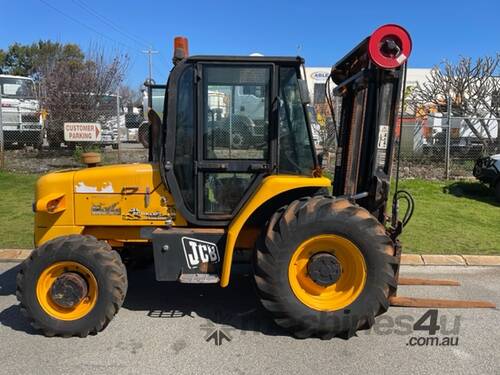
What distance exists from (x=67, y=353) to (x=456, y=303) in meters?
3.60

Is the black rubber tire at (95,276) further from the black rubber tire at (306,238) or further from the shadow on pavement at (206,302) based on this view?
the black rubber tire at (306,238)

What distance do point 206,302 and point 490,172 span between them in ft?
26.0

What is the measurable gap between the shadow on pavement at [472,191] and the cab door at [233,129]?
7.60 m

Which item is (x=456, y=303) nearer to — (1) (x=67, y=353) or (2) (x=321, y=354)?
(2) (x=321, y=354)

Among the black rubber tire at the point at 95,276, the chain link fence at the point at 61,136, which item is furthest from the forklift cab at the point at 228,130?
the chain link fence at the point at 61,136

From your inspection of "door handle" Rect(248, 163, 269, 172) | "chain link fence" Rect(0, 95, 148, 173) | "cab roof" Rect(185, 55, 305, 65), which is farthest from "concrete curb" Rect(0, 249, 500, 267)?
"chain link fence" Rect(0, 95, 148, 173)

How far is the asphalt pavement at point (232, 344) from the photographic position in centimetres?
347

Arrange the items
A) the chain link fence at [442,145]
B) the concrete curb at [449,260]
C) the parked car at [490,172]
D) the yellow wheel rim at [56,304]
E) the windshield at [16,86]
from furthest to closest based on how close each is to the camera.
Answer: the windshield at [16,86] < the chain link fence at [442,145] < the parked car at [490,172] < the concrete curb at [449,260] < the yellow wheel rim at [56,304]

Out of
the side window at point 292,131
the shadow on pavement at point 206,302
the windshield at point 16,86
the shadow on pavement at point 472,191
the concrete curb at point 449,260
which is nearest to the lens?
the side window at point 292,131

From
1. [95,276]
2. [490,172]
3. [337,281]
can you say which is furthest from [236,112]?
[490,172]

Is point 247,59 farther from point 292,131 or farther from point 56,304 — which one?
point 56,304

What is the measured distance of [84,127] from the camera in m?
12.4

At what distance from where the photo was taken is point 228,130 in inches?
163

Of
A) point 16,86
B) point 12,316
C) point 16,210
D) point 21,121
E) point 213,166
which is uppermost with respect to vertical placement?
point 16,86
